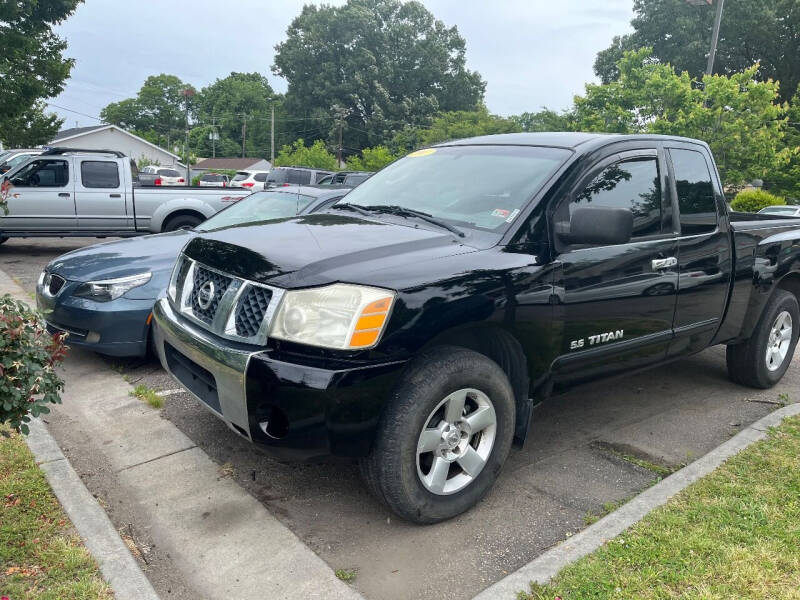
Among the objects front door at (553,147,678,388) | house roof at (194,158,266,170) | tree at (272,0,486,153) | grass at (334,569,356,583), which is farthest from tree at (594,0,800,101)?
grass at (334,569,356,583)

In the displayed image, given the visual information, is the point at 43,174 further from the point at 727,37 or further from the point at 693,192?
the point at 727,37

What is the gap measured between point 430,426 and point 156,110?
370 feet

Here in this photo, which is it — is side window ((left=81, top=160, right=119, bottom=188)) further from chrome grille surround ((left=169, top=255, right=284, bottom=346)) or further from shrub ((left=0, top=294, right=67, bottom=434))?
shrub ((left=0, top=294, right=67, bottom=434))

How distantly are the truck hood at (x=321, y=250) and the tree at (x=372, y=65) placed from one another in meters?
58.0

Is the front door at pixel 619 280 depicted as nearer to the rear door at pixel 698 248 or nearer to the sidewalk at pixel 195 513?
the rear door at pixel 698 248

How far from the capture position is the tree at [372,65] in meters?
60.7

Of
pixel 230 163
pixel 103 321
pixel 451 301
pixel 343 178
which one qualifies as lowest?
pixel 103 321

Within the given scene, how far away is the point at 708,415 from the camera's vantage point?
4.73m

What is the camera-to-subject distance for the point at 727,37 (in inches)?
1672

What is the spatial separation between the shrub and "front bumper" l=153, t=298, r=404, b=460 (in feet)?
2.20

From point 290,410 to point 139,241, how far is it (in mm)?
3719

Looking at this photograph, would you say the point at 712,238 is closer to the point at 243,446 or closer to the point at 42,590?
the point at 243,446

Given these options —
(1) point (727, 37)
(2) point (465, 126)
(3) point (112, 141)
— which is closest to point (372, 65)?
(2) point (465, 126)

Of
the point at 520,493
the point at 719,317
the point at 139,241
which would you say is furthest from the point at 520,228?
the point at 139,241
